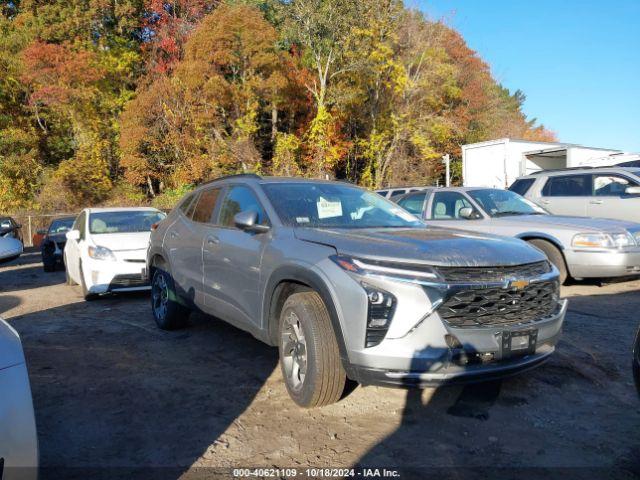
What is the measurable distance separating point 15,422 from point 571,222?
7.46m

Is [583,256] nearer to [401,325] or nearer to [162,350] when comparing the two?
[401,325]

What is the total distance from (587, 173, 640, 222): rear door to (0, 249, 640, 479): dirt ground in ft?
15.7

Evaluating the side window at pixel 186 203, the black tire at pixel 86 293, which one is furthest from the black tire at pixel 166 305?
the black tire at pixel 86 293

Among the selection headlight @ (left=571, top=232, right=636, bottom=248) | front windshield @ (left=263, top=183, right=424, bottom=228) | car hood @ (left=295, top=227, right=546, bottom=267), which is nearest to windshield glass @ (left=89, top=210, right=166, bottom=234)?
front windshield @ (left=263, top=183, right=424, bottom=228)

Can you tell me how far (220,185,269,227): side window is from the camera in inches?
182

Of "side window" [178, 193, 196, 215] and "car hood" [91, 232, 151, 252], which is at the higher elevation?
"side window" [178, 193, 196, 215]

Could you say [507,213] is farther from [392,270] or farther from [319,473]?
[319,473]

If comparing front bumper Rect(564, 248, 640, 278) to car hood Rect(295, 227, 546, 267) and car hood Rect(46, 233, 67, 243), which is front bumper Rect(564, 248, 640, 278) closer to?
car hood Rect(295, 227, 546, 267)

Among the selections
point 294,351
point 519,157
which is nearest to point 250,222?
point 294,351

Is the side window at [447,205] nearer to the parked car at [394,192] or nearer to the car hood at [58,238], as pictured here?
the parked car at [394,192]

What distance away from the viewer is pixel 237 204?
4906mm

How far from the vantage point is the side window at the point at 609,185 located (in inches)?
377

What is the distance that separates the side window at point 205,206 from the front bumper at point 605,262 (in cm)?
510

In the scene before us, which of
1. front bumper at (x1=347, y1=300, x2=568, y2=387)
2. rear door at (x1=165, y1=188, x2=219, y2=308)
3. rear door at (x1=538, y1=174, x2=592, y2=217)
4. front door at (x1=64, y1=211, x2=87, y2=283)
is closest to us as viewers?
front bumper at (x1=347, y1=300, x2=568, y2=387)
